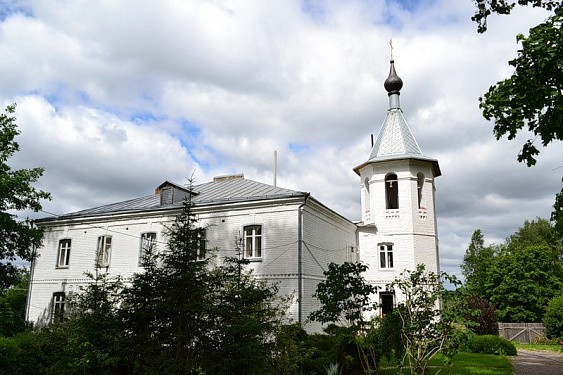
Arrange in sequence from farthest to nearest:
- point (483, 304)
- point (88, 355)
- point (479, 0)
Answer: point (483, 304) → point (88, 355) → point (479, 0)

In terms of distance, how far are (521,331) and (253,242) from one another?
20824 mm

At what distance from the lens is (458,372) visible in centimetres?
1441

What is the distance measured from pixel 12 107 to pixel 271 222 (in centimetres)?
1480

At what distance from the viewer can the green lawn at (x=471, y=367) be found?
14495 millimetres

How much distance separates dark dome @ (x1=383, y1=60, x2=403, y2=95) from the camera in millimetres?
29500

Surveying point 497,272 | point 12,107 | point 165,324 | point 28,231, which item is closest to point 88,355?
point 165,324

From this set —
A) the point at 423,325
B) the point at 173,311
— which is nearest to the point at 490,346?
the point at 423,325

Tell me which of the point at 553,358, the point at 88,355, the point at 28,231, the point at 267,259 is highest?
the point at 28,231

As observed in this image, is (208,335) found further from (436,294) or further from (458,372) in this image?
(458,372)

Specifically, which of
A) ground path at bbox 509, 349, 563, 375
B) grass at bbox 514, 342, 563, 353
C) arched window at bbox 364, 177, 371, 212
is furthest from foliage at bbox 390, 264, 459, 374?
grass at bbox 514, 342, 563, 353

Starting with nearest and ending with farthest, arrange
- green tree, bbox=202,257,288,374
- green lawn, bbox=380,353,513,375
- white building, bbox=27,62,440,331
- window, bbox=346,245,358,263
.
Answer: green tree, bbox=202,257,288,374 → green lawn, bbox=380,353,513,375 → white building, bbox=27,62,440,331 → window, bbox=346,245,358,263

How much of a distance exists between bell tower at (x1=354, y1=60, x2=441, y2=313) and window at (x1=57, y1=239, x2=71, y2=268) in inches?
631

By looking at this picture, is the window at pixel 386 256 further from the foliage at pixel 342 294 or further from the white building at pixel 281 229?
the foliage at pixel 342 294

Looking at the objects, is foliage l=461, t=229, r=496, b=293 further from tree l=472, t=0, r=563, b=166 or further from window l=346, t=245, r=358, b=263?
tree l=472, t=0, r=563, b=166
